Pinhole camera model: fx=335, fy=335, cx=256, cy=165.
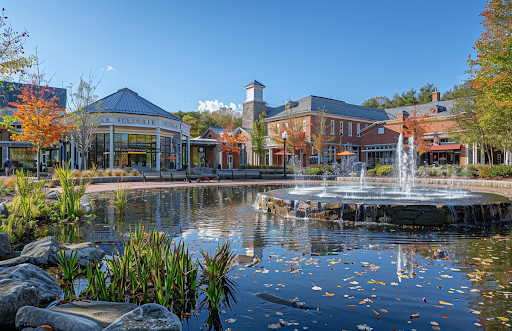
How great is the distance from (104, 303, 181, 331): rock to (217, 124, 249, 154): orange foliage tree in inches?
1621

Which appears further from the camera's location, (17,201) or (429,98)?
(429,98)

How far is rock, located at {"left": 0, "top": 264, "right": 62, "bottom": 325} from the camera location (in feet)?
10.7

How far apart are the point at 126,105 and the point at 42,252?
32.1 metres

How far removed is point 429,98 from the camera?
63.2 m

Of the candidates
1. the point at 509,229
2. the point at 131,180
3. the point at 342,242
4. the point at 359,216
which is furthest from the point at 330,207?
the point at 131,180

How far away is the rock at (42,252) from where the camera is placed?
200 inches

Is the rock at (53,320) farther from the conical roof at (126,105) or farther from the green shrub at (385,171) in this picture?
the conical roof at (126,105)

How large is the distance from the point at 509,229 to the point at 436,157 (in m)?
34.3

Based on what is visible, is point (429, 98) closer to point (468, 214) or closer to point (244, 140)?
point (244, 140)

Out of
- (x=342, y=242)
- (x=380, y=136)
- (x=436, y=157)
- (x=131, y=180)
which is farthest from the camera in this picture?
(x=380, y=136)

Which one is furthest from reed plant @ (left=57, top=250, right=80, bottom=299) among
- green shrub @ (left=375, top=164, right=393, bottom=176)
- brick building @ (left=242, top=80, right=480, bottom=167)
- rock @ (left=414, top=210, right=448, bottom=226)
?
brick building @ (left=242, top=80, right=480, bottom=167)

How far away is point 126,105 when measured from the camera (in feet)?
114

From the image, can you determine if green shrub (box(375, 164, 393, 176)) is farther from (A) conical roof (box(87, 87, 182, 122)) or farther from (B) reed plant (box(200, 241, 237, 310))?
(B) reed plant (box(200, 241, 237, 310))

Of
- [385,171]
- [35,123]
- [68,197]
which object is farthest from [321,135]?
[68,197]
